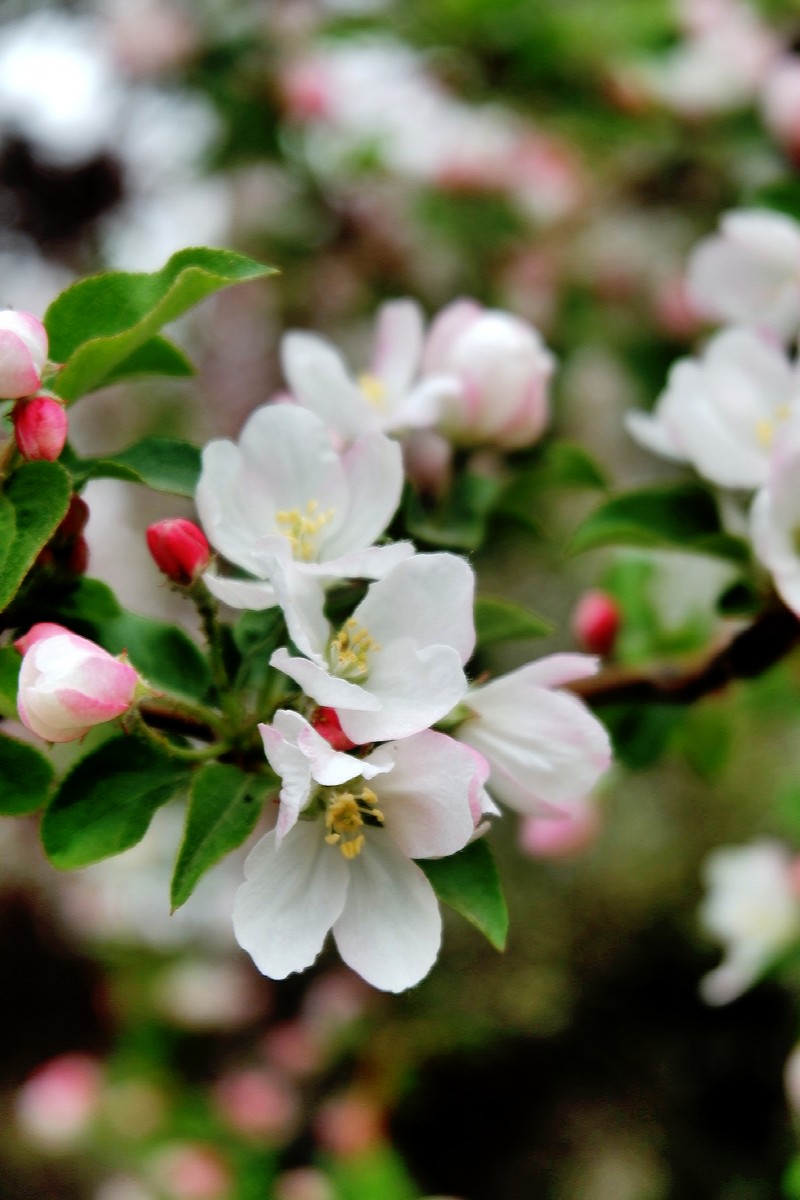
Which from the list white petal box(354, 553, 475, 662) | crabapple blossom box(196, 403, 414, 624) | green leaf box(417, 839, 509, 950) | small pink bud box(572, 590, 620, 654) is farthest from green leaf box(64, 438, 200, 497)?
small pink bud box(572, 590, 620, 654)

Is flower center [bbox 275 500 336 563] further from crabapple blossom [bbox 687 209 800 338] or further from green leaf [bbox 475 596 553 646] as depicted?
crabapple blossom [bbox 687 209 800 338]

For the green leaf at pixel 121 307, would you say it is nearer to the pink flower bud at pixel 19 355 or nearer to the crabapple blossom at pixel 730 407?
the pink flower bud at pixel 19 355

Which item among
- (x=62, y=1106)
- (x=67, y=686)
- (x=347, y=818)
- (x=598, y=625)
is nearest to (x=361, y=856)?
(x=347, y=818)

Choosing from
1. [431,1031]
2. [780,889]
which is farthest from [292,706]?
[431,1031]

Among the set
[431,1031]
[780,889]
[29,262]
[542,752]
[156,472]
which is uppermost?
[156,472]

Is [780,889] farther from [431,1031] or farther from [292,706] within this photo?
[431,1031]

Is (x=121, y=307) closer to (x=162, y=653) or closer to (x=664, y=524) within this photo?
(x=162, y=653)

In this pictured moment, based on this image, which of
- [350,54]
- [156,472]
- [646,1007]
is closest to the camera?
[156,472]
